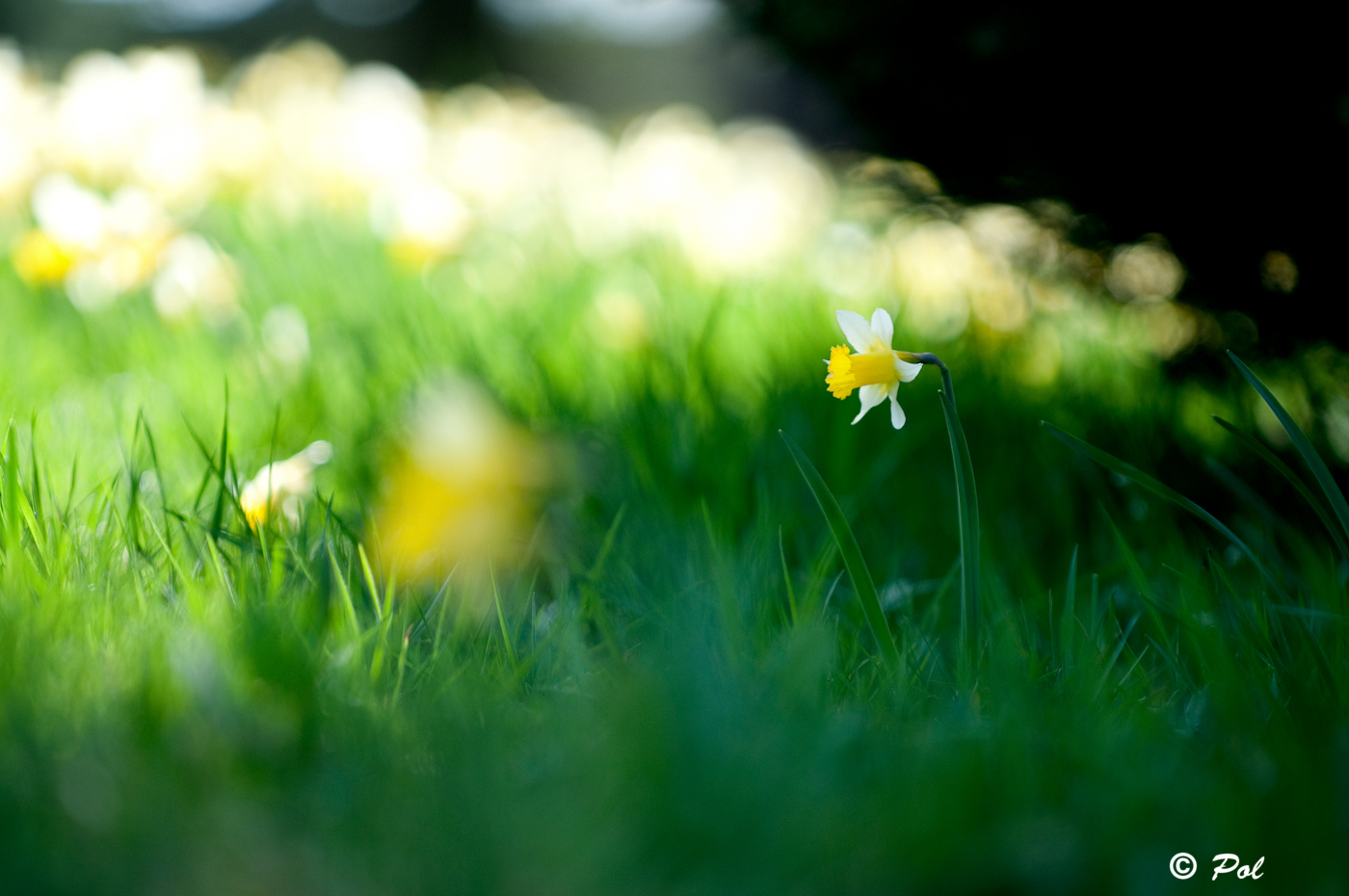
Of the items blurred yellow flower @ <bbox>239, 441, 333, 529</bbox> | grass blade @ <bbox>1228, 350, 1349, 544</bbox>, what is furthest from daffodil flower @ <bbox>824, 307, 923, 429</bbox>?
blurred yellow flower @ <bbox>239, 441, 333, 529</bbox>

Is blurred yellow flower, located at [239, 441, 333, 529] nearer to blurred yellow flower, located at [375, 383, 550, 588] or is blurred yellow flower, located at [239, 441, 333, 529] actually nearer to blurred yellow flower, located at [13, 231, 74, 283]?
blurred yellow flower, located at [375, 383, 550, 588]

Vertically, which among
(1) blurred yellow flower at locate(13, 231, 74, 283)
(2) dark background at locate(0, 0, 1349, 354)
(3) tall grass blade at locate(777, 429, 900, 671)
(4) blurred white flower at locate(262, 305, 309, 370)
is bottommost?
(4) blurred white flower at locate(262, 305, 309, 370)

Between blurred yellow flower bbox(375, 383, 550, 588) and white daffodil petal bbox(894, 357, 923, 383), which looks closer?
white daffodil petal bbox(894, 357, 923, 383)

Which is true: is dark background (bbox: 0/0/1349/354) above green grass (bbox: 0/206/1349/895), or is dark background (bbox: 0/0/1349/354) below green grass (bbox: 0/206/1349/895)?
above

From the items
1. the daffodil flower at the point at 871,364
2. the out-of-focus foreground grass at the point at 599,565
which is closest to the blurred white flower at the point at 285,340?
the out-of-focus foreground grass at the point at 599,565

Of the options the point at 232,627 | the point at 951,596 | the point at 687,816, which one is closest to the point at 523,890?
the point at 687,816

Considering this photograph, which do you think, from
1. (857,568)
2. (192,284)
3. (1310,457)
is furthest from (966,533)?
(192,284)

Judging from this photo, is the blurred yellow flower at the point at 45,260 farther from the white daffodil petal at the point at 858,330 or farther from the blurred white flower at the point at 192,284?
the white daffodil petal at the point at 858,330

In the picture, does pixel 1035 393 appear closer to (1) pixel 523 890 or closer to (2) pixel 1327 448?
(2) pixel 1327 448

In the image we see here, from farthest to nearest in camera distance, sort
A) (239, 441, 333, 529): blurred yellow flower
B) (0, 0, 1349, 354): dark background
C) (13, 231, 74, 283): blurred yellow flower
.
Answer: (13, 231, 74, 283): blurred yellow flower < (0, 0, 1349, 354): dark background < (239, 441, 333, 529): blurred yellow flower
